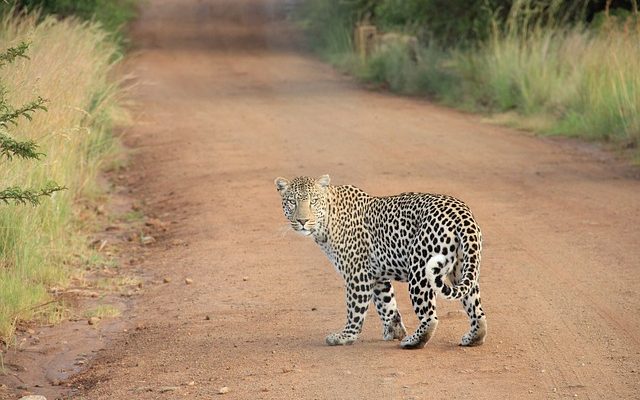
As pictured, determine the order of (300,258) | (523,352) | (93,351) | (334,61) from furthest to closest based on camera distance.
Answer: (334,61) < (300,258) < (93,351) < (523,352)

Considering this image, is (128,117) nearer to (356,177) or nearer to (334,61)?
(356,177)

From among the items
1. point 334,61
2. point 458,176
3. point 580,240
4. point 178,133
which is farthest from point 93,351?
point 334,61

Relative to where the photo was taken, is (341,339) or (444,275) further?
(341,339)

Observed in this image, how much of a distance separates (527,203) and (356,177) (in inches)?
93.9

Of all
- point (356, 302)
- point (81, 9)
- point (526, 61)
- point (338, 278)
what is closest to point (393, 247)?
point (356, 302)

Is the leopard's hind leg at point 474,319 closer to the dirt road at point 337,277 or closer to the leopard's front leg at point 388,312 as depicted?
the dirt road at point 337,277

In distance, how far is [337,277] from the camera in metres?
10.8

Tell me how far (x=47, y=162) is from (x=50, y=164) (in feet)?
0.51

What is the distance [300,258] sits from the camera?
11.6 metres

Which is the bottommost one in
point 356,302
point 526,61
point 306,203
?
point 526,61

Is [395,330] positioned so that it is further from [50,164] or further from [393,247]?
[50,164]

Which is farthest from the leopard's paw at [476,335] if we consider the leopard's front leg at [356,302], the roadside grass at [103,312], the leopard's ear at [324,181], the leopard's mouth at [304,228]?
the roadside grass at [103,312]

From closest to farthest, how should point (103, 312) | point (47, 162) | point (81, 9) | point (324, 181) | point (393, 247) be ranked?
point (393, 247) → point (324, 181) → point (103, 312) → point (47, 162) → point (81, 9)

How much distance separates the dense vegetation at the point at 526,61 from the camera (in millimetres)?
18844
